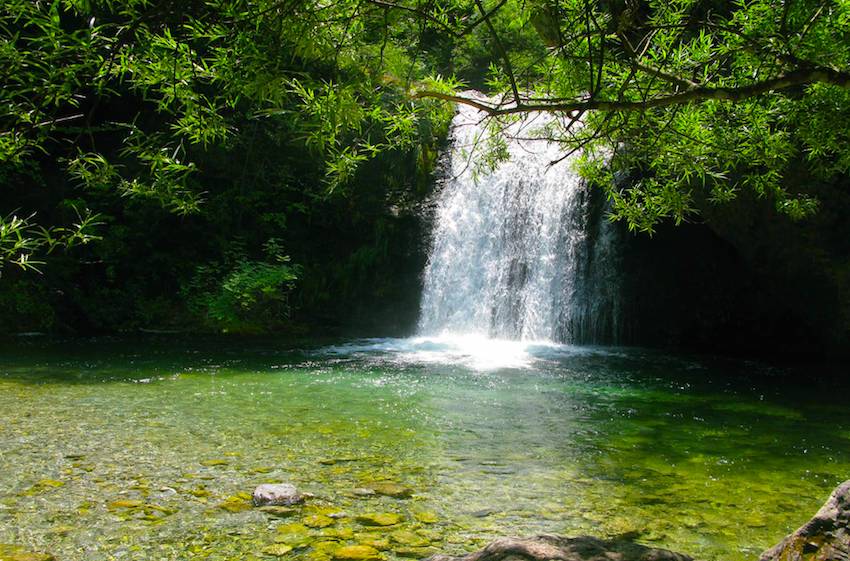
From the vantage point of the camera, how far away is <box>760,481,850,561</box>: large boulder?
2.13m

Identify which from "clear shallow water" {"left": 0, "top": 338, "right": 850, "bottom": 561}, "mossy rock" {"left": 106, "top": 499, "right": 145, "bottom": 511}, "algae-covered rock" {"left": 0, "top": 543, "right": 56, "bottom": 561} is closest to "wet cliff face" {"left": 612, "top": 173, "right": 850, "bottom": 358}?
"clear shallow water" {"left": 0, "top": 338, "right": 850, "bottom": 561}

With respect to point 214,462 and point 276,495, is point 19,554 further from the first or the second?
point 214,462

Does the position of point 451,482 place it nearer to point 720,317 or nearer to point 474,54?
point 720,317

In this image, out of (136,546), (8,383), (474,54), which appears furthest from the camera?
(474,54)

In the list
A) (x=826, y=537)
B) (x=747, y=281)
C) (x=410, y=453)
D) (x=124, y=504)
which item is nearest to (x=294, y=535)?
(x=124, y=504)

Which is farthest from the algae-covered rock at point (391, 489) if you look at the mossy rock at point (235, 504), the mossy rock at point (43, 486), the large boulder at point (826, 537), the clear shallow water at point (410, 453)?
the large boulder at point (826, 537)

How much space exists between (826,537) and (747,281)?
448 inches

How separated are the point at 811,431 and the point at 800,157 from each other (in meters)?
6.10

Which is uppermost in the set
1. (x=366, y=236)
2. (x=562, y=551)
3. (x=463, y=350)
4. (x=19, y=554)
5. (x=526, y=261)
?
(x=366, y=236)

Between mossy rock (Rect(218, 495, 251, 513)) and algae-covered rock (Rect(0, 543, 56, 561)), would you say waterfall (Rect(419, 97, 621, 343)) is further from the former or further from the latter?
algae-covered rock (Rect(0, 543, 56, 561))

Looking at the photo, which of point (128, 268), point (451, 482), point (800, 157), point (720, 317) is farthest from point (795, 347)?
point (128, 268)

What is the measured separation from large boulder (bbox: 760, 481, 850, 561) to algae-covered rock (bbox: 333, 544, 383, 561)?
1815 millimetres

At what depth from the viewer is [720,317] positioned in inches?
509

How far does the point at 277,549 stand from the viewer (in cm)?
314
